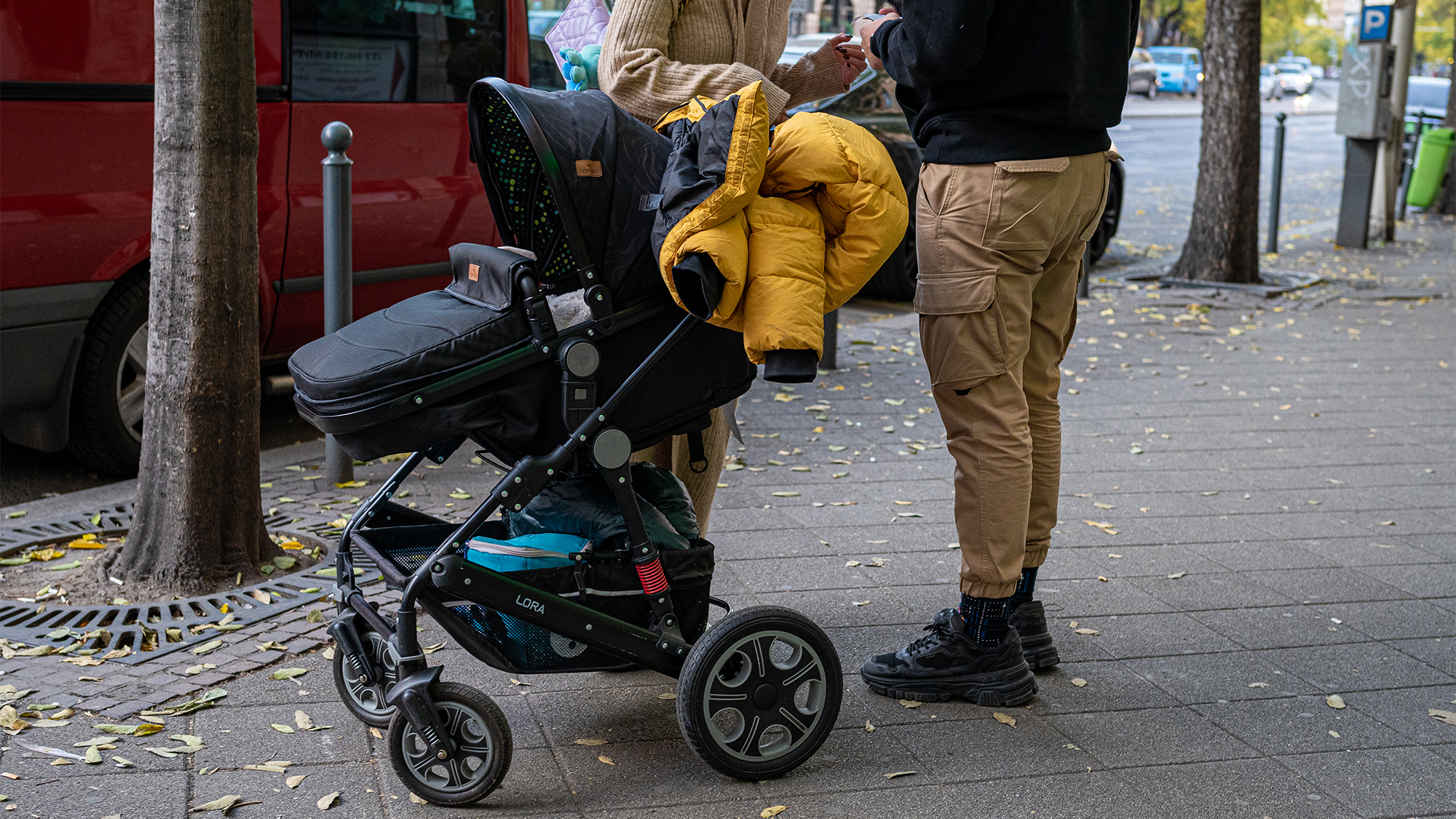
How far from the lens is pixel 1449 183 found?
17.6 meters

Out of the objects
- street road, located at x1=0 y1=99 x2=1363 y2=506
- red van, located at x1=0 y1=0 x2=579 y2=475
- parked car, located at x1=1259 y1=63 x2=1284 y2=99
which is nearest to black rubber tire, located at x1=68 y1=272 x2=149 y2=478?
red van, located at x1=0 y1=0 x2=579 y2=475

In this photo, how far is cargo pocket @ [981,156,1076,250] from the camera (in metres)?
3.02

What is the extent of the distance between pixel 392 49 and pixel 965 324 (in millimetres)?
3606

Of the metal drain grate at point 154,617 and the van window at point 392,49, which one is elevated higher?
the van window at point 392,49

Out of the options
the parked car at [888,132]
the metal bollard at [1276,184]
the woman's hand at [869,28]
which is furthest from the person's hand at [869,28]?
the metal bollard at [1276,184]

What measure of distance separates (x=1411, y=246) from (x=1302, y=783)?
42.5 ft

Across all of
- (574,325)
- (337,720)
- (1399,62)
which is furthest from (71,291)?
(1399,62)

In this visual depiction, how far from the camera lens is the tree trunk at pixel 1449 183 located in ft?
57.3

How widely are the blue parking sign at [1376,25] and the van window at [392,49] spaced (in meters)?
10.4

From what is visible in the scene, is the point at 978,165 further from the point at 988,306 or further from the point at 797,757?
the point at 797,757

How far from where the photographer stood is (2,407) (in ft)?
15.4

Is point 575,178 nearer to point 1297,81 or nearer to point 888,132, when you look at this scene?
point 888,132

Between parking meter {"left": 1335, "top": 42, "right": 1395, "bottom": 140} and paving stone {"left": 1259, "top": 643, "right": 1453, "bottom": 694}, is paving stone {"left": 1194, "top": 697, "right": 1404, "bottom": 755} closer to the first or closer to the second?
paving stone {"left": 1259, "top": 643, "right": 1453, "bottom": 694}

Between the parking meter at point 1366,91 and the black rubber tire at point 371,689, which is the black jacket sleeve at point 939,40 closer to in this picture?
the black rubber tire at point 371,689
